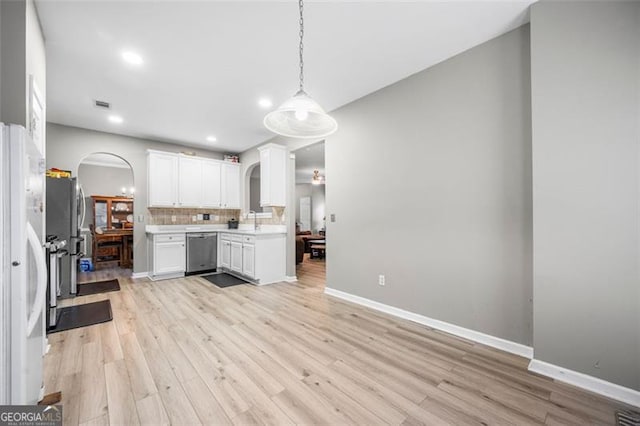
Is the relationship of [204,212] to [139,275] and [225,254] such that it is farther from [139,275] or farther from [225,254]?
[139,275]

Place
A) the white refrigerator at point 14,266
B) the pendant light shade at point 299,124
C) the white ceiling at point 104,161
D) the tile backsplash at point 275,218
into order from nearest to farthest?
the white refrigerator at point 14,266 → the pendant light shade at point 299,124 → the tile backsplash at point 275,218 → the white ceiling at point 104,161

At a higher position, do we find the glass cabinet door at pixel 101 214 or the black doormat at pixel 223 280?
the glass cabinet door at pixel 101 214

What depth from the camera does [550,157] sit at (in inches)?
76.2

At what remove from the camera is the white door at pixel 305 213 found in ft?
37.2

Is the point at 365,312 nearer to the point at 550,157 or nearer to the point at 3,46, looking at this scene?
the point at 550,157

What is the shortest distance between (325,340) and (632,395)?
2.07m

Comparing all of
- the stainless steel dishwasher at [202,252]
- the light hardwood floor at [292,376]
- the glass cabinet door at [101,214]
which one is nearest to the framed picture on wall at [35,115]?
the light hardwood floor at [292,376]

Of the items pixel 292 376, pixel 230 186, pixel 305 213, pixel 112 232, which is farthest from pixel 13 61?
pixel 305 213

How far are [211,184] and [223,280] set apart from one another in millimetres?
2218

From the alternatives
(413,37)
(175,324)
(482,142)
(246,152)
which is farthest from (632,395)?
(246,152)

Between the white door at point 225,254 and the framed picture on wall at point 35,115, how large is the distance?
3204 millimetres

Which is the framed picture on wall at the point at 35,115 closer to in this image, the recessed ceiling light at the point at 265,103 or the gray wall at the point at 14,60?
the gray wall at the point at 14,60

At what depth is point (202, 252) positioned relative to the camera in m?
5.29

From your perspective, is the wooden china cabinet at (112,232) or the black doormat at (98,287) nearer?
the black doormat at (98,287)
